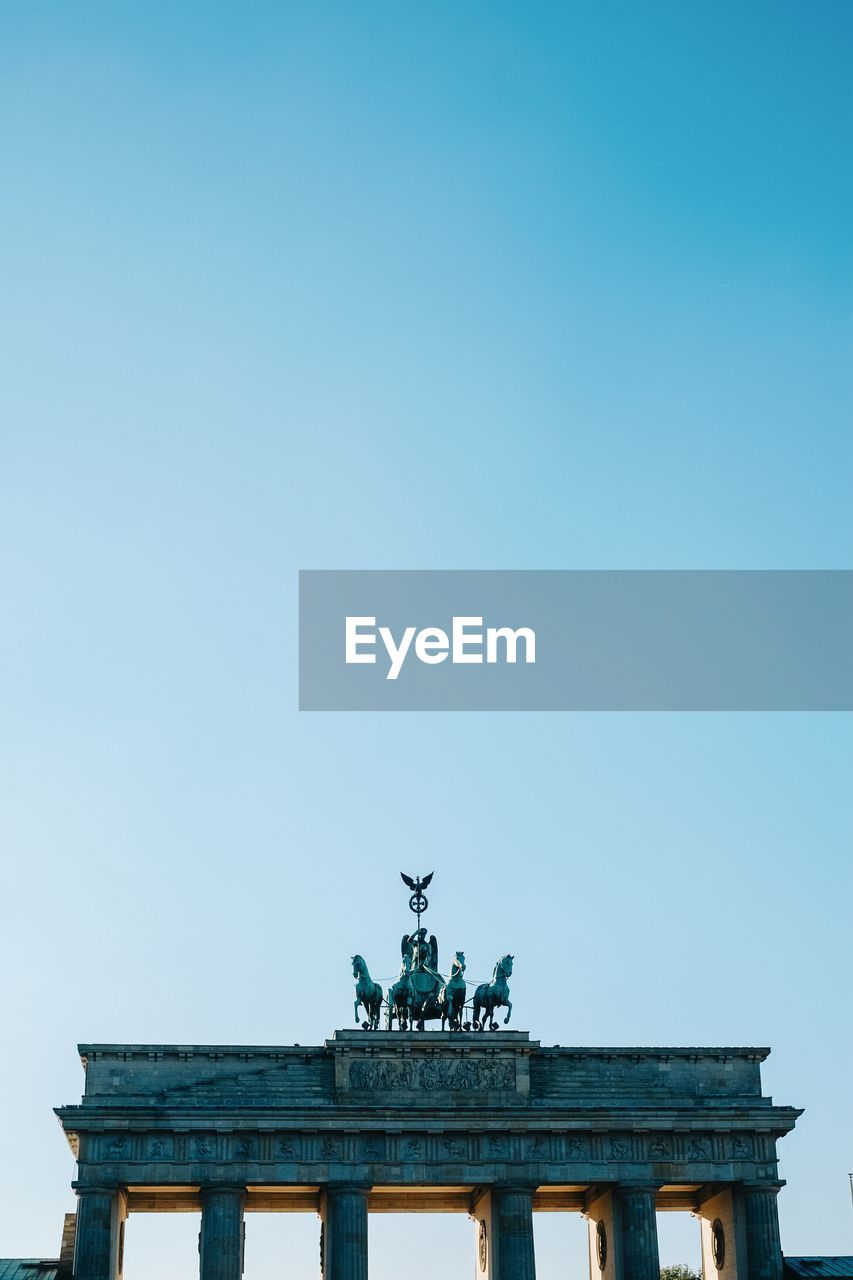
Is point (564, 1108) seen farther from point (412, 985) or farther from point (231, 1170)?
point (231, 1170)

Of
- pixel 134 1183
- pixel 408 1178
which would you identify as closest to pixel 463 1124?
pixel 408 1178

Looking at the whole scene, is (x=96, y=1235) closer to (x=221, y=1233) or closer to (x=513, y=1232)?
(x=221, y=1233)

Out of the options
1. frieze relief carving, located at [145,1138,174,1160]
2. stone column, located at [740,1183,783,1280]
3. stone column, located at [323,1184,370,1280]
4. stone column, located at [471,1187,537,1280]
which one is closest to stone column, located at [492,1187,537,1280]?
stone column, located at [471,1187,537,1280]

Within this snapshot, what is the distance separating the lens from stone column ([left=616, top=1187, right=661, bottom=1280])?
76.1m

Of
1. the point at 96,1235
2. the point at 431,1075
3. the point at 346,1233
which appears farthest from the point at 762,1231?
the point at 96,1235

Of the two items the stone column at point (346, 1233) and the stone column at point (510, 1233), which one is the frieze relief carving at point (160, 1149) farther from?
the stone column at point (510, 1233)

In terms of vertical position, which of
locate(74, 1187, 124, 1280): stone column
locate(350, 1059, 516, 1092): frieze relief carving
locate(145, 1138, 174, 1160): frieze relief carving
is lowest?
locate(74, 1187, 124, 1280): stone column

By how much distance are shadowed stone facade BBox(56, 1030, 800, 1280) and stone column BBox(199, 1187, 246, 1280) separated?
72 millimetres

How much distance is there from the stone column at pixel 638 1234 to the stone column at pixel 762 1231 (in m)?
3.55

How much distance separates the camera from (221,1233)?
74625 millimetres

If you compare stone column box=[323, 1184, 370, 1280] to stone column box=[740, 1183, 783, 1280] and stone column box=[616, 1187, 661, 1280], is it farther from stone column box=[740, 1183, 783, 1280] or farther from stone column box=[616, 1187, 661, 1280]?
stone column box=[740, 1183, 783, 1280]

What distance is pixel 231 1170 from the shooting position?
75.5 meters

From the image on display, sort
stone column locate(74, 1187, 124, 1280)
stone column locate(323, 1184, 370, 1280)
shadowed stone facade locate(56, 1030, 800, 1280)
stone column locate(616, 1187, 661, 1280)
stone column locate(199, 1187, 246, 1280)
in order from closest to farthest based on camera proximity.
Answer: stone column locate(74, 1187, 124, 1280) < stone column locate(199, 1187, 246, 1280) < stone column locate(323, 1184, 370, 1280) < shadowed stone facade locate(56, 1030, 800, 1280) < stone column locate(616, 1187, 661, 1280)

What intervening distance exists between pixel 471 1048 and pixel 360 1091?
4.66 metres
